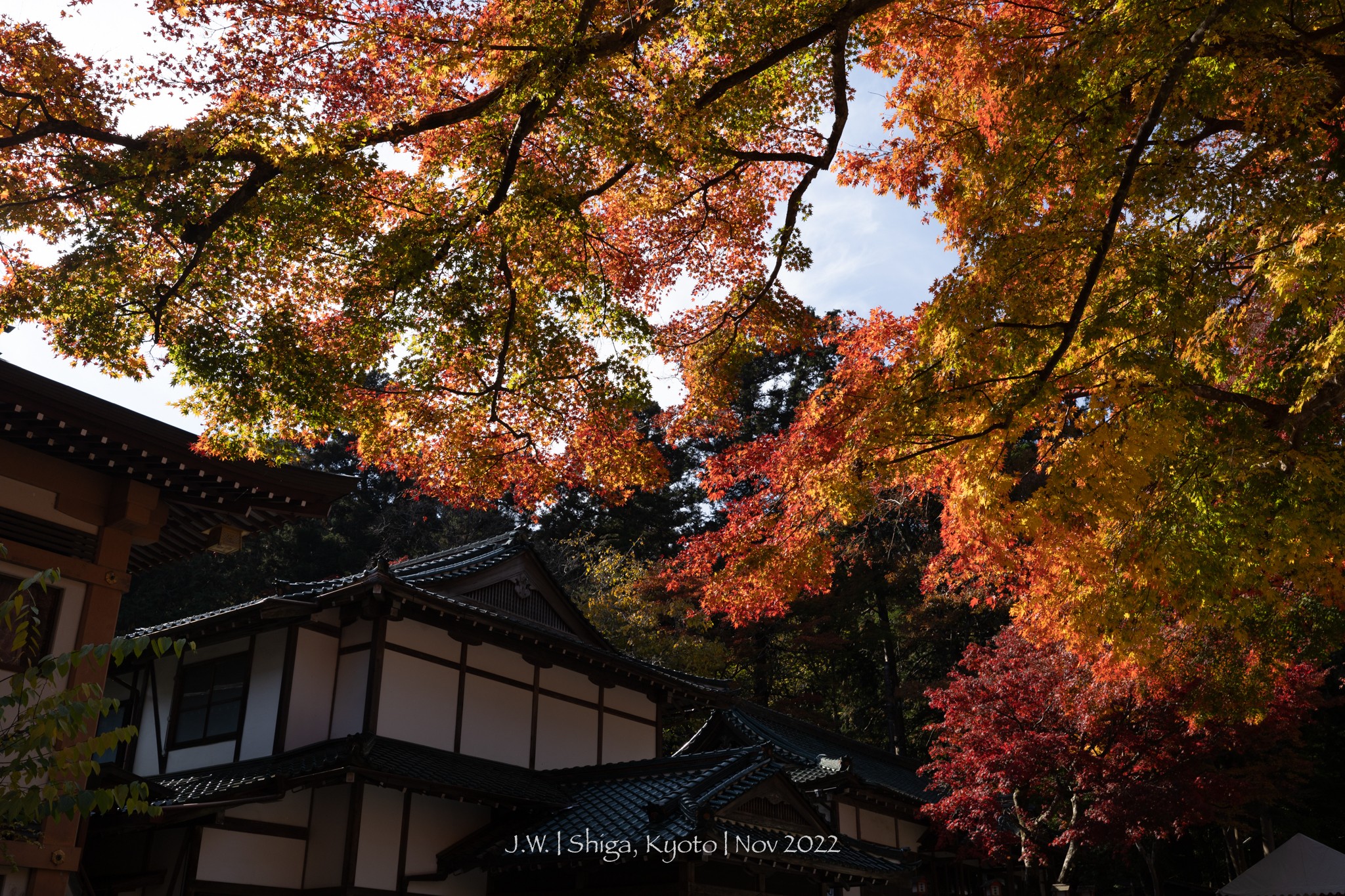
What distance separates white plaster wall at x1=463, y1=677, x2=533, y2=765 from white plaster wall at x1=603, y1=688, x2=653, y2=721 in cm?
183

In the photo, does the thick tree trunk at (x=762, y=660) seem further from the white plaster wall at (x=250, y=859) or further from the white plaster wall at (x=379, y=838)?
the white plaster wall at (x=250, y=859)

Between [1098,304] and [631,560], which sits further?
[631,560]

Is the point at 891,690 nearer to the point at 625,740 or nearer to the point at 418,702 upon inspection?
the point at 625,740

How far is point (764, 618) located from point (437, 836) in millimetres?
17896

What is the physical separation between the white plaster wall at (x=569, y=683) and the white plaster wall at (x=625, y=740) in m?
0.52

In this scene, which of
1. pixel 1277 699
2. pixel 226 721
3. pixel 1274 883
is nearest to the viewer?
pixel 226 721

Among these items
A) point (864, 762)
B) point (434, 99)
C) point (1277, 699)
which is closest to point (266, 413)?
point (434, 99)

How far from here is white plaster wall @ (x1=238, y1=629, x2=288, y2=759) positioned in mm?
12055

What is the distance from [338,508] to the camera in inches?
1405

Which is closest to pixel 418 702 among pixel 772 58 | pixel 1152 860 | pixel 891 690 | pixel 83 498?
pixel 83 498

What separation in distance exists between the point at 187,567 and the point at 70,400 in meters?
28.2

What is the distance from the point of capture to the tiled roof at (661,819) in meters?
10.9

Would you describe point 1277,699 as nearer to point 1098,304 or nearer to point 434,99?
point 1098,304

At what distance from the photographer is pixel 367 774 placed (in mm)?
10336
